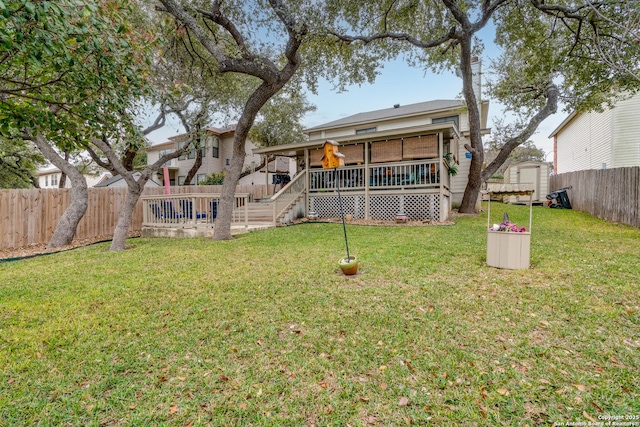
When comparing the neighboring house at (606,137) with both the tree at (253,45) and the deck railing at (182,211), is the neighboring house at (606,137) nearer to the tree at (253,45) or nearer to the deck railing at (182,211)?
the tree at (253,45)

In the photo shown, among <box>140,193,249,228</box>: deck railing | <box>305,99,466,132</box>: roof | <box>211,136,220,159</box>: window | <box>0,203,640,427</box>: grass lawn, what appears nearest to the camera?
<box>0,203,640,427</box>: grass lawn

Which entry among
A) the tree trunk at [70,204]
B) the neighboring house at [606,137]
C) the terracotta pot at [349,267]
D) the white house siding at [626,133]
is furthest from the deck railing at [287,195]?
the white house siding at [626,133]

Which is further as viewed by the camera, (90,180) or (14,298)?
(90,180)

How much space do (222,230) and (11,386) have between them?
6.25 m

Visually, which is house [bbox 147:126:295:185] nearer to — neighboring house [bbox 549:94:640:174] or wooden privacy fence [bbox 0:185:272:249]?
wooden privacy fence [bbox 0:185:272:249]

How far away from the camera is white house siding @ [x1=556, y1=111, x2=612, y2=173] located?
14992 millimetres

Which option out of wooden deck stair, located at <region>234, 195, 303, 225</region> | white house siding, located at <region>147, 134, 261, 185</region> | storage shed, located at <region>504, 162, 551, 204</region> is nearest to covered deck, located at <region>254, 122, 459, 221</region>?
wooden deck stair, located at <region>234, 195, 303, 225</region>

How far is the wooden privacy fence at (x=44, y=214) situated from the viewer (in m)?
8.63

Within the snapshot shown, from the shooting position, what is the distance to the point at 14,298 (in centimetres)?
414

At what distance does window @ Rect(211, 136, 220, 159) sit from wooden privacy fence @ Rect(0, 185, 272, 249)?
12.7 metres

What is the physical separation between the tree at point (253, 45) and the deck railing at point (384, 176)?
11.6 feet

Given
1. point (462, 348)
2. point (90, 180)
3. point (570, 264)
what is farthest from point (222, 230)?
point (90, 180)

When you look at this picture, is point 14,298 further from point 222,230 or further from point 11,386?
point 222,230

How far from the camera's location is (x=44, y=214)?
9.45 meters
